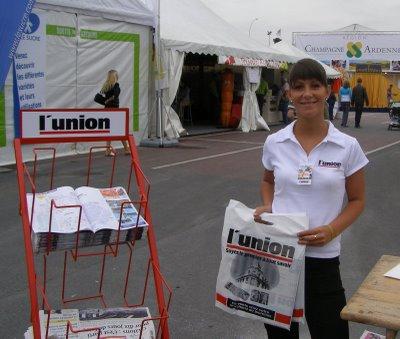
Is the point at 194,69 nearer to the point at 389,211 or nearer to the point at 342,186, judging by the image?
the point at 389,211

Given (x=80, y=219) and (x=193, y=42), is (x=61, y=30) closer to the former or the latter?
(x=193, y=42)

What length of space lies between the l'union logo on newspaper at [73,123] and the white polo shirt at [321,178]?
32.7 inches

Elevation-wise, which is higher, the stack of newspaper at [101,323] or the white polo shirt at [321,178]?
the white polo shirt at [321,178]

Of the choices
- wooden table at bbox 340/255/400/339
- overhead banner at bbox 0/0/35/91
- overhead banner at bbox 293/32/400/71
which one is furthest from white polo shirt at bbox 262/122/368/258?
overhead banner at bbox 293/32/400/71

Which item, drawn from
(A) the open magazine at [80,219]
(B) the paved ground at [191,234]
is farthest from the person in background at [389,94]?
(A) the open magazine at [80,219]

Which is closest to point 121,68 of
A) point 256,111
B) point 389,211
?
point 256,111

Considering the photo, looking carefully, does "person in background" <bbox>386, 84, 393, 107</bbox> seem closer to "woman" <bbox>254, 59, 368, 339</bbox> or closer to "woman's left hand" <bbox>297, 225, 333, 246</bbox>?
"woman" <bbox>254, 59, 368, 339</bbox>

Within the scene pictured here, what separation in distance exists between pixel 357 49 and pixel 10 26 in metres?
34.6

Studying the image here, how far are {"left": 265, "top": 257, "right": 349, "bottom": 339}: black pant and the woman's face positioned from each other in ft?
2.20

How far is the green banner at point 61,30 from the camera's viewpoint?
12.4 meters

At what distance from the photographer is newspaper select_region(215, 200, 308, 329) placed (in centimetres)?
255

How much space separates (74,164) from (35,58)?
244cm

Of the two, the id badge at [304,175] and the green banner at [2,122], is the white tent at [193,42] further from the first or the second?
the id badge at [304,175]

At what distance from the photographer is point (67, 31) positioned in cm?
1281
